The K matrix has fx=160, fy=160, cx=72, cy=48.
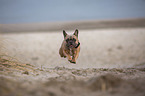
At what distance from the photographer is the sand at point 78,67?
12.3ft

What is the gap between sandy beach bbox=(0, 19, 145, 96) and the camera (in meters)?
3.75

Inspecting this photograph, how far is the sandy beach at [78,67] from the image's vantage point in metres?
3.75

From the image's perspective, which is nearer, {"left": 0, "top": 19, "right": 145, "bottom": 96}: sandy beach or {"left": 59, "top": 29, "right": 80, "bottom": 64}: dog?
{"left": 0, "top": 19, "right": 145, "bottom": 96}: sandy beach

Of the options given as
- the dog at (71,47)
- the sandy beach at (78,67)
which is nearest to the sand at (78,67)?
the sandy beach at (78,67)

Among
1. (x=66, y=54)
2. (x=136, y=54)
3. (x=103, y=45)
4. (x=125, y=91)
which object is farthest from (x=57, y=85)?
(x=103, y=45)

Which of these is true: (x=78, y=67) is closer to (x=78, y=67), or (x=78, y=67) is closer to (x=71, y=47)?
(x=78, y=67)

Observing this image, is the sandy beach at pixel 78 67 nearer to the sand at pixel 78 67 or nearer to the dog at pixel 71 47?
the sand at pixel 78 67

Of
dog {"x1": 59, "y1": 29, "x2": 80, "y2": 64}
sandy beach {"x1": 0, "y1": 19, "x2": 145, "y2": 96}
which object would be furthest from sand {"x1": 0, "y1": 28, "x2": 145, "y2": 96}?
dog {"x1": 59, "y1": 29, "x2": 80, "y2": 64}

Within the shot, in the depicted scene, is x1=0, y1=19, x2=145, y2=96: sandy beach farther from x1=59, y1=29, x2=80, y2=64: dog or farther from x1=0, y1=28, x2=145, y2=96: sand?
x1=59, y1=29, x2=80, y2=64: dog

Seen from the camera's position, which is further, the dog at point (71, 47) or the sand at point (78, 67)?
the dog at point (71, 47)

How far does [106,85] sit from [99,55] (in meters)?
18.4

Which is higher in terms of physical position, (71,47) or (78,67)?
(71,47)

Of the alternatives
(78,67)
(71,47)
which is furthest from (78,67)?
(71,47)

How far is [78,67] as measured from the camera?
9664mm
